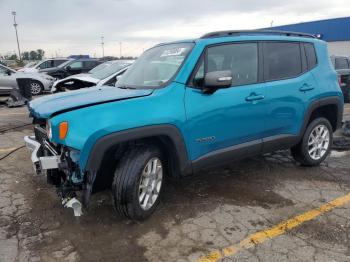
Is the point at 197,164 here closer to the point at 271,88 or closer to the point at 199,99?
the point at 199,99

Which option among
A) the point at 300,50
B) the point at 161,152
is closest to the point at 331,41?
the point at 300,50

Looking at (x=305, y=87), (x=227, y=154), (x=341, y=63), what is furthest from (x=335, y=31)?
(x=227, y=154)

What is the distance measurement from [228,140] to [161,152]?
2.67ft

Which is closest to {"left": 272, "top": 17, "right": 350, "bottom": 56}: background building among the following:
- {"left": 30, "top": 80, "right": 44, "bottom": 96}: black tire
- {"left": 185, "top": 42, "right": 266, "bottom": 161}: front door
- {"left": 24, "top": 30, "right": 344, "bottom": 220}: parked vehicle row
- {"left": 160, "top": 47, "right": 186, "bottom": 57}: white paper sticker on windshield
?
{"left": 30, "top": 80, "right": 44, "bottom": 96}: black tire

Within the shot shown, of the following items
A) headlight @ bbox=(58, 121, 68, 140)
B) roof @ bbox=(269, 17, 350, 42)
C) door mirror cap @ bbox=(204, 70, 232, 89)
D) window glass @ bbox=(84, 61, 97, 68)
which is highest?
roof @ bbox=(269, 17, 350, 42)

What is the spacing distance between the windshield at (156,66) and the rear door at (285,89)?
3.72 feet

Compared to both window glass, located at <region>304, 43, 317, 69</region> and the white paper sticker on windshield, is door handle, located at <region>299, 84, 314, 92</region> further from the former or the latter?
the white paper sticker on windshield

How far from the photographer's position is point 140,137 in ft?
11.3

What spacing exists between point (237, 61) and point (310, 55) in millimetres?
1432

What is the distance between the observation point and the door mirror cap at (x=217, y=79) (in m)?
3.74

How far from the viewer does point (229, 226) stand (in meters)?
3.68

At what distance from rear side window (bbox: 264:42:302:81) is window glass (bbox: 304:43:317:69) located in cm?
16

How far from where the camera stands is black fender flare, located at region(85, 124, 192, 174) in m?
3.22

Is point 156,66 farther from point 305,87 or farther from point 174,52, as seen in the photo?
point 305,87
